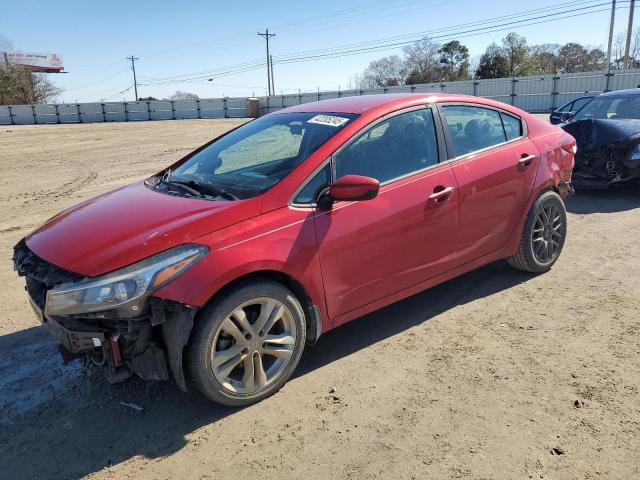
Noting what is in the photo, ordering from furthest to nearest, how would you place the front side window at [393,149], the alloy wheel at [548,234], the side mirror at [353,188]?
the alloy wheel at [548,234]
the front side window at [393,149]
the side mirror at [353,188]

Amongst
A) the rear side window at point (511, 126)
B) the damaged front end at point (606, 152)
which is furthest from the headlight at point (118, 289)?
the damaged front end at point (606, 152)

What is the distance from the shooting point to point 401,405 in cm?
298

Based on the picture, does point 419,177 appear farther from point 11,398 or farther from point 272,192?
point 11,398

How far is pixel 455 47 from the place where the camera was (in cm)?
6806

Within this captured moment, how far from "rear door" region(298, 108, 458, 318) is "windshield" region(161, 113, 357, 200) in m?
0.25

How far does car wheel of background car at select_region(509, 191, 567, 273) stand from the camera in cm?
455

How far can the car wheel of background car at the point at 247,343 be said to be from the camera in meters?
2.79

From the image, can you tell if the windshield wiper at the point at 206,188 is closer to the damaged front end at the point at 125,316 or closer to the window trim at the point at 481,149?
the damaged front end at the point at 125,316

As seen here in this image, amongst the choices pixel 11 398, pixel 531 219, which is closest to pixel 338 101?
pixel 531 219

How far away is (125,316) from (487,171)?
2875 millimetres

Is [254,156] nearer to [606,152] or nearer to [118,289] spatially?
[118,289]

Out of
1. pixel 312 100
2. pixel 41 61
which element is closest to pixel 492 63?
pixel 312 100

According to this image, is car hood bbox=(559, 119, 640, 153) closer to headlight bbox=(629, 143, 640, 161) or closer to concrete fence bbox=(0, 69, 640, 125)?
headlight bbox=(629, 143, 640, 161)

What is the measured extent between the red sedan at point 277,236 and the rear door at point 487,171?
0.01 metres
